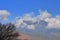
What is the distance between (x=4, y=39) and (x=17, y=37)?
5.39m

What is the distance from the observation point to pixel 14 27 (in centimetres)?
8250

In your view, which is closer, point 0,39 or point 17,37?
point 0,39

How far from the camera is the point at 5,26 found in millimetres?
81500

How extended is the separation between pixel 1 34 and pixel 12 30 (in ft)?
12.3

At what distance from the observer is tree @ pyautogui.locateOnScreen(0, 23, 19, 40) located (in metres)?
79.1

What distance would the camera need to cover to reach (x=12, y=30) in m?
81.6

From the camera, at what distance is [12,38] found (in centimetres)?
8044

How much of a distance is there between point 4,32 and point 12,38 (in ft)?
8.22

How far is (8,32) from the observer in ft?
263

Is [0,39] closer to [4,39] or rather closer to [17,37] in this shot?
[4,39]

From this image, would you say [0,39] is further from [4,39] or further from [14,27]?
[14,27]

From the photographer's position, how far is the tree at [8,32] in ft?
260

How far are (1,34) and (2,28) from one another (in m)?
2.62

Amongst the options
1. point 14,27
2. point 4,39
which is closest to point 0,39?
point 4,39
